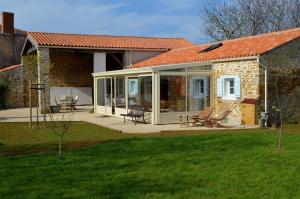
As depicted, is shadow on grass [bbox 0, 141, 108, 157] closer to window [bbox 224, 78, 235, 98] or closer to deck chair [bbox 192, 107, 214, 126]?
deck chair [bbox 192, 107, 214, 126]

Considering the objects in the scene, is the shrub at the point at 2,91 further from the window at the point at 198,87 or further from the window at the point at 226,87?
the window at the point at 226,87

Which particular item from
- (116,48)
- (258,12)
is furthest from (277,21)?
(116,48)

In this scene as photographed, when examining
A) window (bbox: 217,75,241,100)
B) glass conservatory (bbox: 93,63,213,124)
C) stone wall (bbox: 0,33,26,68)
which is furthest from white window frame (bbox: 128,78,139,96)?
stone wall (bbox: 0,33,26,68)

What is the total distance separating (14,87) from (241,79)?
17969 millimetres

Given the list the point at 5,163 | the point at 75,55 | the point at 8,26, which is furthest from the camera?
the point at 8,26

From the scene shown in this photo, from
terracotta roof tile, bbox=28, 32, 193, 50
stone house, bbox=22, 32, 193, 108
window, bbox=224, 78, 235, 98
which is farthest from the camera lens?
terracotta roof tile, bbox=28, 32, 193, 50

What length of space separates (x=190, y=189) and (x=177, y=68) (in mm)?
11683

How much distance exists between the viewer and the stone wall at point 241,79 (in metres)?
16.8

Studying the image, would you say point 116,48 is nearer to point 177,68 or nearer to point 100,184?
point 177,68

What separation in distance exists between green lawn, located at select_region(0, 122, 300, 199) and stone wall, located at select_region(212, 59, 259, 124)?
560cm

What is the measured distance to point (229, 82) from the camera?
18266 mm

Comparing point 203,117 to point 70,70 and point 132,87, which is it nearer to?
point 132,87

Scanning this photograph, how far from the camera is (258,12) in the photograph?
38094 mm

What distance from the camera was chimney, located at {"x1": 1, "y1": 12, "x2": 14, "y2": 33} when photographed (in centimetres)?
3657
